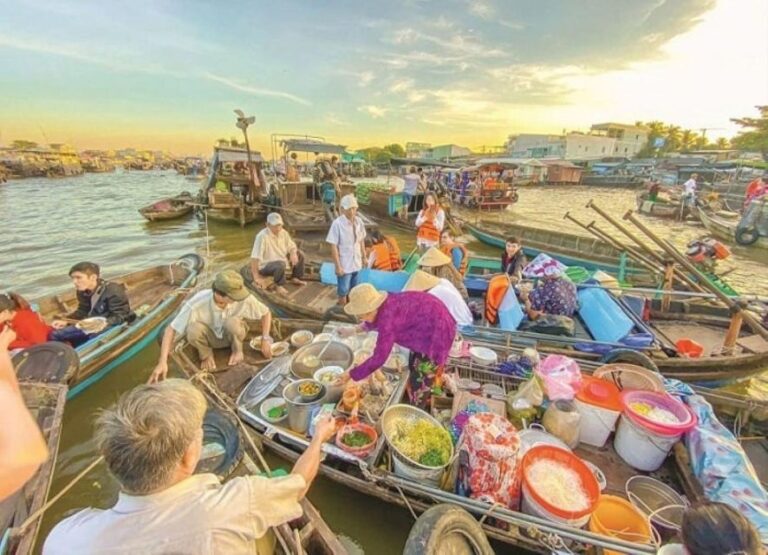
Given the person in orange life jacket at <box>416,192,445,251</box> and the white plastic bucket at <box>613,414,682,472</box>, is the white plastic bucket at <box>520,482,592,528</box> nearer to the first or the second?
the white plastic bucket at <box>613,414,682,472</box>

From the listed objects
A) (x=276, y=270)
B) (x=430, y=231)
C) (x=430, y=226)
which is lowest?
(x=276, y=270)

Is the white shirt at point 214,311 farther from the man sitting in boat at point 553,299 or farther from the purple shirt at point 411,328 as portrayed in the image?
the man sitting in boat at point 553,299

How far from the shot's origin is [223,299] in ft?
14.0

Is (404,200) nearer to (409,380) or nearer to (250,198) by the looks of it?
(250,198)

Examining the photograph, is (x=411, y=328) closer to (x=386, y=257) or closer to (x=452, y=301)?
(x=452, y=301)

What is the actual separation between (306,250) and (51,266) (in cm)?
953

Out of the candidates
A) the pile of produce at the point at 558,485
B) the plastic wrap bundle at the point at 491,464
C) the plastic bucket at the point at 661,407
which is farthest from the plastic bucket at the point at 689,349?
the plastic wrap bundle at the point at 491,464

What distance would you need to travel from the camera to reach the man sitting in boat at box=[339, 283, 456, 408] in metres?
3.12

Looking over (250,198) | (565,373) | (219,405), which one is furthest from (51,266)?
(565,373)

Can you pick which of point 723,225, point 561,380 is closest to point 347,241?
point 561,380

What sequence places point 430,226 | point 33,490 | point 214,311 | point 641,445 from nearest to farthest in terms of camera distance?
point 33,490 → point 641,445 → point 214,311 → point 430,226

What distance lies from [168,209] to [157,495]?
2097 centimetres

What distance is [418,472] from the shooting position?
2.81 m

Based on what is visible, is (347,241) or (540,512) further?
(347,241)
